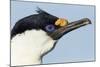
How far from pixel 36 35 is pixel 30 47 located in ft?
0.47

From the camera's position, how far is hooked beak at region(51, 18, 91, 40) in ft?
7.80

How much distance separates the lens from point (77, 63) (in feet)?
8.13

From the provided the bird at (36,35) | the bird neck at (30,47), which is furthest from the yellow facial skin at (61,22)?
the bird neck at (30,47)

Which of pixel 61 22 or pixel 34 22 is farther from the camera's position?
pixel 61 22

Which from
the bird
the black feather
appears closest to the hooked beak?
the bird

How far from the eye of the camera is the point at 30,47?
7.39ft

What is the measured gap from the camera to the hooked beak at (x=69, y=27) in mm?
2377

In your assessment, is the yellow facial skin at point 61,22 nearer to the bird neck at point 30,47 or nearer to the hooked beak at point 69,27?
the hooked beak at point 69,27

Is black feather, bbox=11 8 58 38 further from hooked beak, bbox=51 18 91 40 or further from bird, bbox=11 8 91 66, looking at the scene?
hooked beak, bbox=51 18 91 40

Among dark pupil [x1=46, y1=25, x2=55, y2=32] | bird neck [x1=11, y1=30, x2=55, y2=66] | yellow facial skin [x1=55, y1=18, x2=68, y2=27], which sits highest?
yellow facial skin [x1=55, y1=18, x2=68, y2=27]

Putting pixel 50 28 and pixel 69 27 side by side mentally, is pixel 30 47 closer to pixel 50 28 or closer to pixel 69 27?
pixel 50 28

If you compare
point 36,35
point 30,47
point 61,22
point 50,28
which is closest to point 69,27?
point 61,22

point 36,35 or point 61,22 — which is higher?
point 61,22
